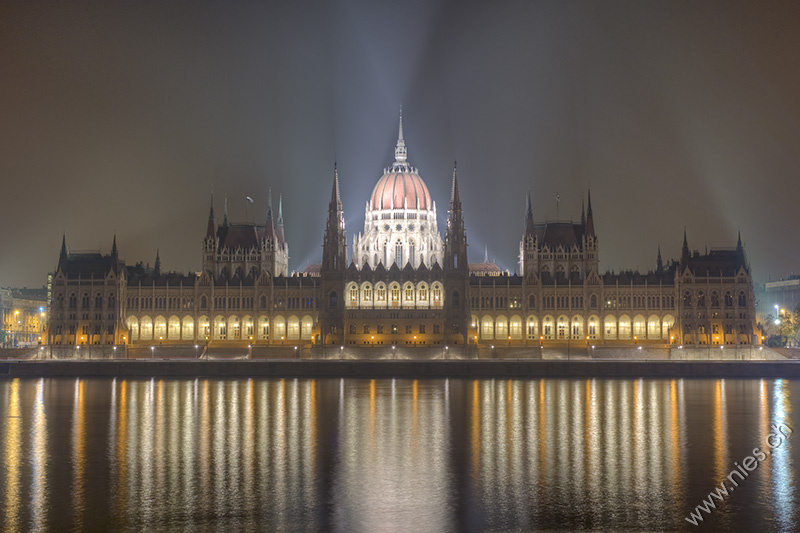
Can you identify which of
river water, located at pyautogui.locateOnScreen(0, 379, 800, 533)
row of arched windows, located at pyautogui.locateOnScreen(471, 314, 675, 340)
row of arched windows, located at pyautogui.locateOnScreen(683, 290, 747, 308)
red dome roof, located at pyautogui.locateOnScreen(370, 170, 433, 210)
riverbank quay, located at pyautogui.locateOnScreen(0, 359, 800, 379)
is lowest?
river water, located at pyautogui.locateOnScreen(0, 379, 800, 533)

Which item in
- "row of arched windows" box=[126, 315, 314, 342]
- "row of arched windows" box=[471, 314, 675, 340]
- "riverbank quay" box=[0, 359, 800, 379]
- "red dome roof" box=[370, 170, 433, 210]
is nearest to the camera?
"riverbank quay" box=[0, 359, 800, 379]

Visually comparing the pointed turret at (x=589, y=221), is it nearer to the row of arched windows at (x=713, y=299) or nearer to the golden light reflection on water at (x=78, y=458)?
the row of arched windows at (x=713, y=299)

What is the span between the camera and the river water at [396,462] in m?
35.2

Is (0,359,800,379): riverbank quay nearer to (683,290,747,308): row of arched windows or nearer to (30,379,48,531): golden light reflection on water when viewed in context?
(30,379,48,531): golden light reflection on water

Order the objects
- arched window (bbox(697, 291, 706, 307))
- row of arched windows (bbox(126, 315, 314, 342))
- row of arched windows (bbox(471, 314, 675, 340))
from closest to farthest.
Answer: arched window (bbox(697, 291, 706, 307)) → row of arched windows (bbox(471, 314, 675, 340)) → row of arched windows (bbox(126, 315, 314, 342))

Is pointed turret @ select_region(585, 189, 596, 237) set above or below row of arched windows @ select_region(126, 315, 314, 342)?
above

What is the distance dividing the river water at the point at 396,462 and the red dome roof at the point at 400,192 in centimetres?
9178

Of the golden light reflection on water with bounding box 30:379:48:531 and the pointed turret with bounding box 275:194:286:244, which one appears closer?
the golden light reflection on water with bounding box 30:379:48:531

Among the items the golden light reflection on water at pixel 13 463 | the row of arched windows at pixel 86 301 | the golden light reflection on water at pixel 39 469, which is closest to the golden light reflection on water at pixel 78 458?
the golden light reflection on water at pixel 39 469

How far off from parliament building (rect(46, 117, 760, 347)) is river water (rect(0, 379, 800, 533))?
5765cm

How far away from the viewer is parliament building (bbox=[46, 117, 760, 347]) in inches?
5276

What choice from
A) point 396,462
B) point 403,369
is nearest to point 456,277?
point 403,369

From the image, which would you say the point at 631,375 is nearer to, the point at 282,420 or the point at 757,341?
the point at 757,341

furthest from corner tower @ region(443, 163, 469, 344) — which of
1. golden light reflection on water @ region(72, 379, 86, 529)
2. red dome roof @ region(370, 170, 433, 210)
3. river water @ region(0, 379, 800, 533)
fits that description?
golden light reflection on water @ region(72, 379, 86, 529)
